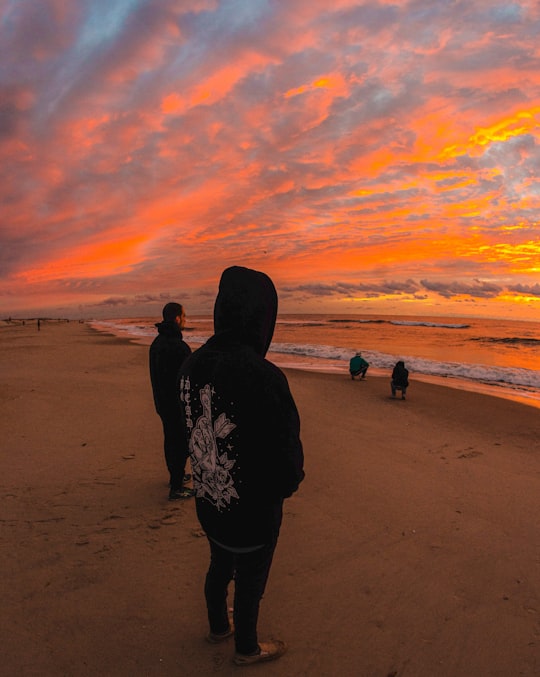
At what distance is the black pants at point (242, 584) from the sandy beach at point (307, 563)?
0.28 m

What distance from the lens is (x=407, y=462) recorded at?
6262 mm

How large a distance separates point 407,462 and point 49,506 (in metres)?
4.99

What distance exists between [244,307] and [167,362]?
8.10ft

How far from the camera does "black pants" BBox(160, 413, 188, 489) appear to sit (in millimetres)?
4590

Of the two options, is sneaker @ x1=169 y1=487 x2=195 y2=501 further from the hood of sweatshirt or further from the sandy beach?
the hood of sweatshirt

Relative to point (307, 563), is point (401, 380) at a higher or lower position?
higher

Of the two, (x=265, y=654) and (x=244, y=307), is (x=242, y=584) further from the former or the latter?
(x=244, y=307)

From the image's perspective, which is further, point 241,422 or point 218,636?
point 218,636

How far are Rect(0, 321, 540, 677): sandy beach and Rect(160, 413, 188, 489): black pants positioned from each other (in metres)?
0.32

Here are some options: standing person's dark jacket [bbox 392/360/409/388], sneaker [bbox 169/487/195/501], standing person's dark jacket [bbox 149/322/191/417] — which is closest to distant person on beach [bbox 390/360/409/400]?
standing person's dark jacket [bbox 392/360/409/388]

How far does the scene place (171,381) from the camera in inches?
175

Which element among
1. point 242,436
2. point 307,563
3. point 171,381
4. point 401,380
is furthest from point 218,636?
point 401,380

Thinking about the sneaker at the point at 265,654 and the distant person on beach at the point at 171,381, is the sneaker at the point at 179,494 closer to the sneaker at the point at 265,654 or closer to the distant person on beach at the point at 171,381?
the distant person on beach at the point at 171,381

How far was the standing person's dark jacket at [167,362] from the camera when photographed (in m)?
4.41
